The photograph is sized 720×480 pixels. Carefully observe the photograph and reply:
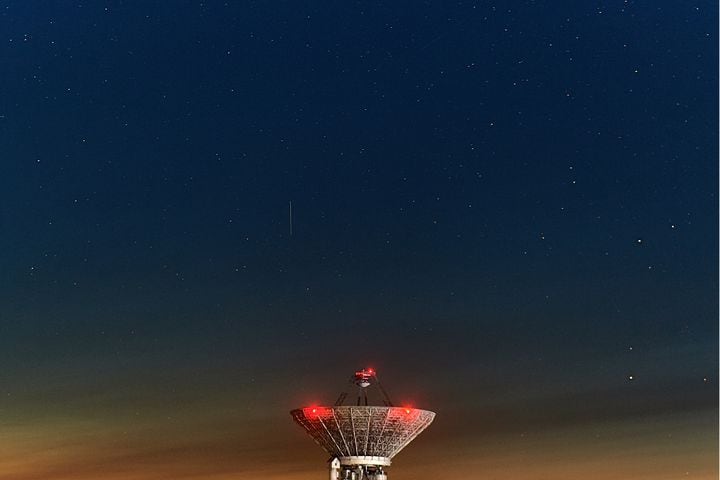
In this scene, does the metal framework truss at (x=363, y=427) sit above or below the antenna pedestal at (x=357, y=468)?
above

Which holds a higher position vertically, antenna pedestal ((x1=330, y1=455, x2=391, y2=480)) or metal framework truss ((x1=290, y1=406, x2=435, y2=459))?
metal framework truss ((x1=290, y1=406, x2=435, y2=459))

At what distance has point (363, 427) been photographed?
100125 millimetres

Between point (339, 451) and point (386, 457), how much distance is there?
4827 millimetres

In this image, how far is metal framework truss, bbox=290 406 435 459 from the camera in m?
99.2

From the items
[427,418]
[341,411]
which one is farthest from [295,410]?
[427,418]

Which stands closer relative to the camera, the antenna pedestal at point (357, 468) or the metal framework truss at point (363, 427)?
the metal framework truss at point (363, 427)

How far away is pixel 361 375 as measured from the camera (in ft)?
351

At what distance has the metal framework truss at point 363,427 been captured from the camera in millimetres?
99188

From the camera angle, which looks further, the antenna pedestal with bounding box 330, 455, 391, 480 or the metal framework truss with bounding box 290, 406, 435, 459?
the antenna pedestal with bounding box 330, 455, 391, 480

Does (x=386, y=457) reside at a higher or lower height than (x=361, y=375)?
lower

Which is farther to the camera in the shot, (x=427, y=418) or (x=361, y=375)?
(x=361, y=375)

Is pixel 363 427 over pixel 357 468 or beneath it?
over

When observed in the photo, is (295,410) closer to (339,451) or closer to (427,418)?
(339,451)

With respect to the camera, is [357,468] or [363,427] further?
[357,468]
